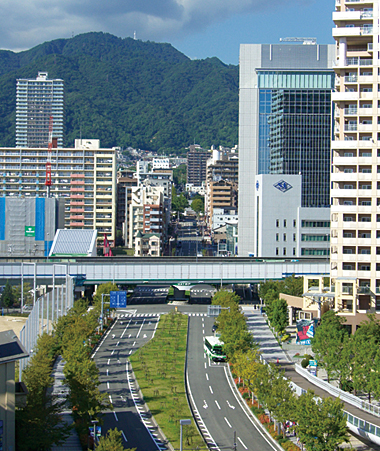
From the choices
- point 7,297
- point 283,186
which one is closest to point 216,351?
point 7,297

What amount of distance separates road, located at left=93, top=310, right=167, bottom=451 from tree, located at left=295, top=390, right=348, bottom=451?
8.08 metres

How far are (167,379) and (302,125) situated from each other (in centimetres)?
8434

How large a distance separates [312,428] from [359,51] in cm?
4003

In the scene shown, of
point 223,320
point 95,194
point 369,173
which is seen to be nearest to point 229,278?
point 223,320

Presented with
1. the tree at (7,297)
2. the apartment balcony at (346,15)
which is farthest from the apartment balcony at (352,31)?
the tree at (7,297)

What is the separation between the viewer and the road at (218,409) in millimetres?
37312

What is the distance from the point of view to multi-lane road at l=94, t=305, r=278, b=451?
37284 millimetres

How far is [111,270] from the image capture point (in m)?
87.4

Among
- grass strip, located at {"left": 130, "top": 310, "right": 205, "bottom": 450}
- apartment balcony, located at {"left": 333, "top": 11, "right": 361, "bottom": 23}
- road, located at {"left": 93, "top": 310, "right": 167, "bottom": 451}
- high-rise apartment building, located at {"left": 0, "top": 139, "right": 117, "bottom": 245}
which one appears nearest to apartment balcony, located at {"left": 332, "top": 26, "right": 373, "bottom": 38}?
apartment balcony, located at {"left": 333, "top": 11, "right": 361, "bottom": 23}

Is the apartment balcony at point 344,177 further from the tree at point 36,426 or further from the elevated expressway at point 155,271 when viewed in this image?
the tree at point 36,426

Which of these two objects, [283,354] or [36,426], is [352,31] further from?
[36,426]

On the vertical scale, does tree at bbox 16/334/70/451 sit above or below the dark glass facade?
below

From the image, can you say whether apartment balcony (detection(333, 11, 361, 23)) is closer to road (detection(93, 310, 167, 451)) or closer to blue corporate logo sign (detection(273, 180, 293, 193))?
road (detection(93, 310, 167, 451))

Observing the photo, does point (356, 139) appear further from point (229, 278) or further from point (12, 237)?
point (12, 237)
